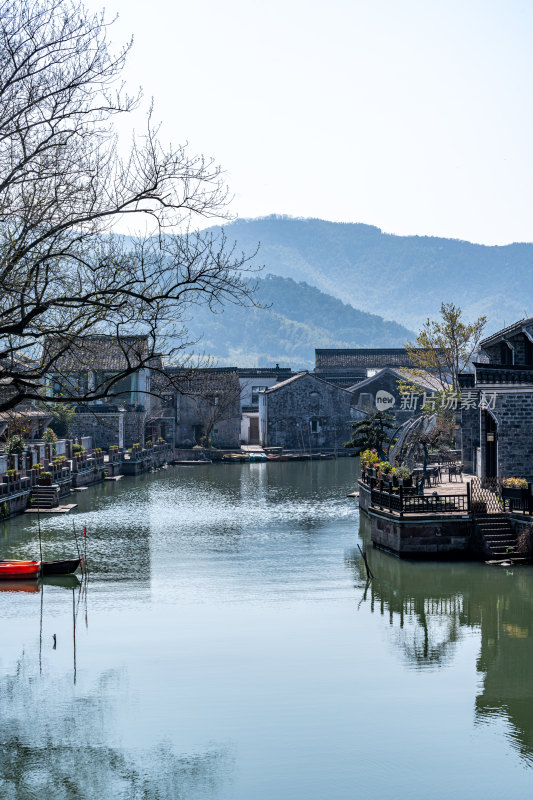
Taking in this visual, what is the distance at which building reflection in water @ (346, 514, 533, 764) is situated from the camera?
18656mm

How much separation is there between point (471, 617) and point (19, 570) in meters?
13.4

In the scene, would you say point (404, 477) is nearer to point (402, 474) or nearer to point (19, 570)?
point (402, 474)

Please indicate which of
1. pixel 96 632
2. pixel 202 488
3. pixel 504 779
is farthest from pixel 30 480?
pixel 504 779

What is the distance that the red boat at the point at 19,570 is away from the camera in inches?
1123

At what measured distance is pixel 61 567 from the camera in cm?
2889

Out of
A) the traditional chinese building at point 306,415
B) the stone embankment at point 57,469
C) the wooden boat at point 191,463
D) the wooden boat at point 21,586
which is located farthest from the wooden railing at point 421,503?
the traditional chinese building at point 306,415

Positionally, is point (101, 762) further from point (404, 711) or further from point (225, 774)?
point (404, 711)

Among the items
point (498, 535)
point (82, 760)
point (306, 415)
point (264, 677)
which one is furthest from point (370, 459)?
point (306, 415)

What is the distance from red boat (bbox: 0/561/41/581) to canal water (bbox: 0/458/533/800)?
20.6 inches

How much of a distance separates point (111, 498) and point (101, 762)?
120ft

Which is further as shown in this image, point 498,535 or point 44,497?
point 44,497

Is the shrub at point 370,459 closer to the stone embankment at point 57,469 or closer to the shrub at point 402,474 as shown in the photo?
the shrub at point 402,474

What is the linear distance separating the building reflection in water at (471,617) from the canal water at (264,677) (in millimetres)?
72

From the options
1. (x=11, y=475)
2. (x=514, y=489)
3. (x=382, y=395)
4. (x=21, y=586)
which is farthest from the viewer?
(x=382, y=395)
